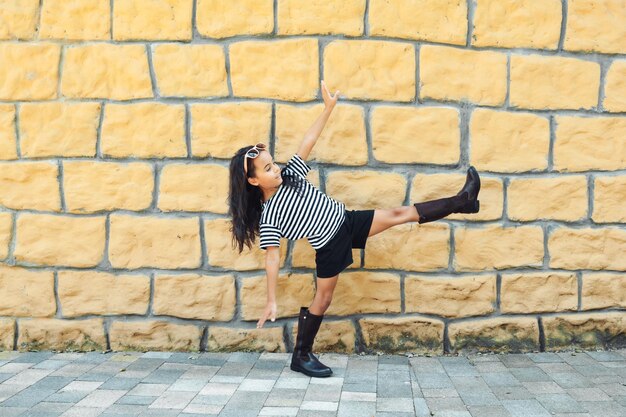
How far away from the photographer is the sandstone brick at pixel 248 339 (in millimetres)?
4238

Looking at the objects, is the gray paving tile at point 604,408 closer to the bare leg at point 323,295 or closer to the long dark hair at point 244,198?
the bare leg at point 323,295

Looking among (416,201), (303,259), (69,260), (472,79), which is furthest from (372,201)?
(69,260)

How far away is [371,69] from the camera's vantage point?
407 centimetres

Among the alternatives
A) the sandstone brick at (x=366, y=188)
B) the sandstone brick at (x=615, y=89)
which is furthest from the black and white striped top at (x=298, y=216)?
the sandstone brick at (x=615, y=89)

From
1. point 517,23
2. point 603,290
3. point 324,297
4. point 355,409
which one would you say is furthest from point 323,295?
point 517,23

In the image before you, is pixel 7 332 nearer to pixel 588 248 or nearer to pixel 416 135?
pixel 416 135

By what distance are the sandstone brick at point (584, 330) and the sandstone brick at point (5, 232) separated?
3.53 m

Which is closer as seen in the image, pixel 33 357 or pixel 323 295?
pixel 323 295

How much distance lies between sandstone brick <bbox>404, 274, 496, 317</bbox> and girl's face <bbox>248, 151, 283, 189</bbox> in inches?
45.2

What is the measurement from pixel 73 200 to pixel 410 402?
2453 millimetres

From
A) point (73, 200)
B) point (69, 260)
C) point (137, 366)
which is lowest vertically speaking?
point (137, 366)

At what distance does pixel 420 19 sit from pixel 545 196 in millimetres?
1368

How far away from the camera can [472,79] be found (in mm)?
4082

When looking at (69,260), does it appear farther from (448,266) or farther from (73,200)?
(448,266)
